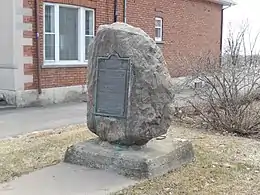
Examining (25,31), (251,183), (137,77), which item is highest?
(25,31)

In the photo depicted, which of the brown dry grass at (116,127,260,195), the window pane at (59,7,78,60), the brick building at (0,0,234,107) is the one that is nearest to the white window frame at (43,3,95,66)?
the brick building at (0,0,234,107)

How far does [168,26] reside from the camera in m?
19.7

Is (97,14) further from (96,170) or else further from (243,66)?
(96,170)

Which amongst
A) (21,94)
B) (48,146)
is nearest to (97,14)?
(21,94)

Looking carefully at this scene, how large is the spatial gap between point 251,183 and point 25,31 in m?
8.56

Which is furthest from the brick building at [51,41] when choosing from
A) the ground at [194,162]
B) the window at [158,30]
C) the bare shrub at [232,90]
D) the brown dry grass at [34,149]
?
the ground at [194,162]

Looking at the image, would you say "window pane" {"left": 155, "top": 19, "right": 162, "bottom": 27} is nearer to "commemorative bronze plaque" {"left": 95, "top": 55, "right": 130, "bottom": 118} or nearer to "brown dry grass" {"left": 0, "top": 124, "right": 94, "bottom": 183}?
"brown dry grass" {"left": 0, "top": 124, "right": 94, "bottom": 183}

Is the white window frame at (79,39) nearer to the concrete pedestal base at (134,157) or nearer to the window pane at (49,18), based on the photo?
the window pane at (49,18)

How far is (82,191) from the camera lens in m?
5.31

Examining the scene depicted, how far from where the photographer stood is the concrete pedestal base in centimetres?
590

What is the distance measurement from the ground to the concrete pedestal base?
0.16 m

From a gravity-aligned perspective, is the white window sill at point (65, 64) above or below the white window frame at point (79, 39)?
below

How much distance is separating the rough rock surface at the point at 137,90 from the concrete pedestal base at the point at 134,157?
166 millimetres

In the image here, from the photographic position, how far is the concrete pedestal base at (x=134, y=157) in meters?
5.90
